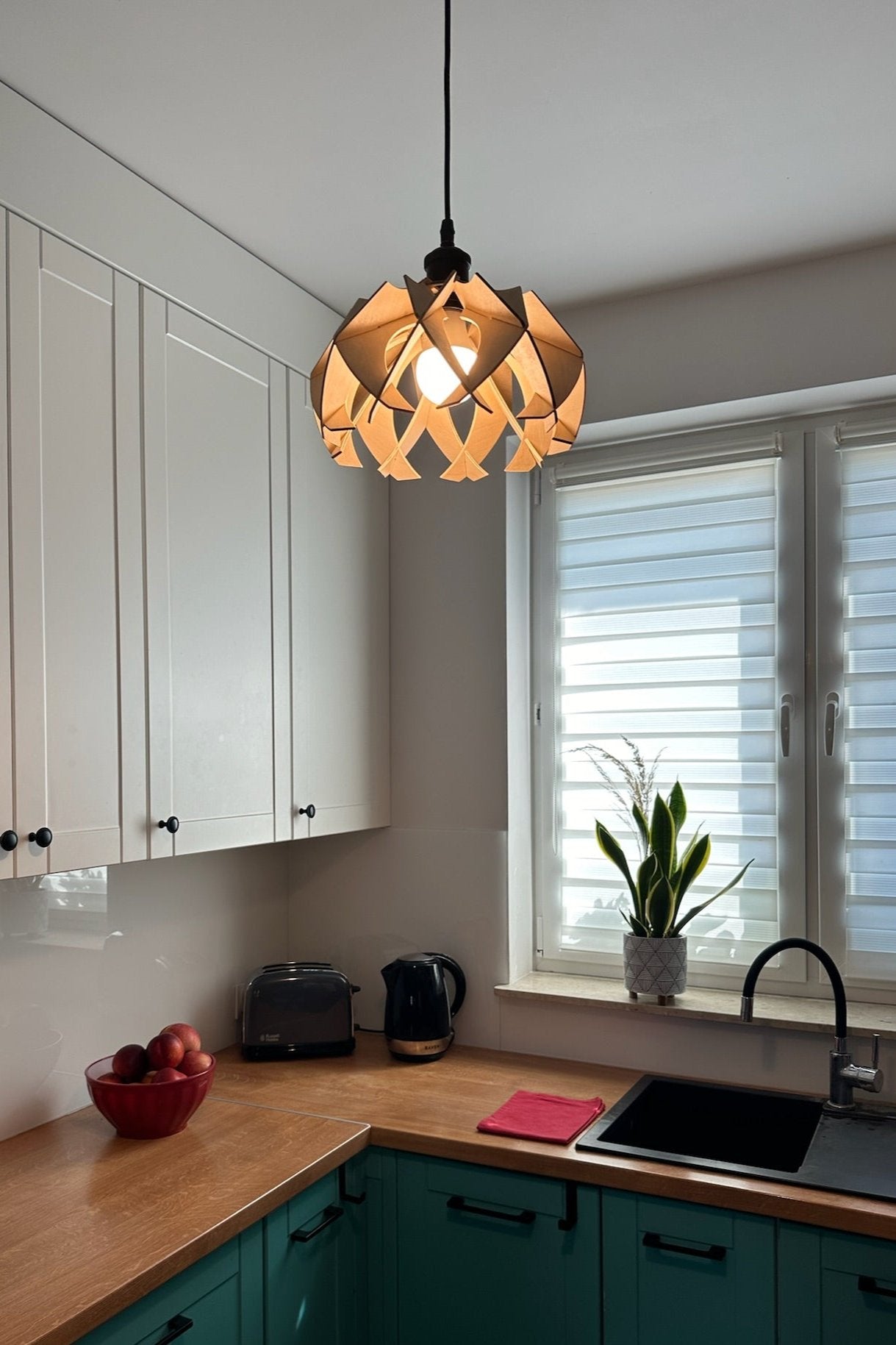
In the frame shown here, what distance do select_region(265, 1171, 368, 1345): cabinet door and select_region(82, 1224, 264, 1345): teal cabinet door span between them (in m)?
0.04

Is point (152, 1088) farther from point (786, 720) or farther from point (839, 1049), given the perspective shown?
point (786, 720)

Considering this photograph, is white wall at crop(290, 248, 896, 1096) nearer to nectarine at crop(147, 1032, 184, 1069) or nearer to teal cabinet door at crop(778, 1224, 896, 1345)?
teal cabinet door at crop(778, 1224, 896, 1345)

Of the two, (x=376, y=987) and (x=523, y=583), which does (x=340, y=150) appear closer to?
(x=523, y=583)

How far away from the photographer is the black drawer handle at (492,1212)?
1.96 meters

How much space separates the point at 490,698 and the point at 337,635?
42 cm

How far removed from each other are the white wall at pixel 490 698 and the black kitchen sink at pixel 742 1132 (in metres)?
0.07

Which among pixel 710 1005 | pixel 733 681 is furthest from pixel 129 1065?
pixel 733 681

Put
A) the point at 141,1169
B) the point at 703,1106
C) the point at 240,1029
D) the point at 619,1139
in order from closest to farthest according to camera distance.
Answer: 1. the point at 141,1169
2. the point at 619,1139
3. the point at 703,1106
4. the point at 240,1029

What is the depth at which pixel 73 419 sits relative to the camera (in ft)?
5.97

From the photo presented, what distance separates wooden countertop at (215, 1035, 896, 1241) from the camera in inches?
69.9

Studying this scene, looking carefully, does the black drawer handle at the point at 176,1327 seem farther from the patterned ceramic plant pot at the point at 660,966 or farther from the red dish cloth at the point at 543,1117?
the patterned ceramic plant pot at the point at 660,966

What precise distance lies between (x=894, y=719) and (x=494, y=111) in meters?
1.52

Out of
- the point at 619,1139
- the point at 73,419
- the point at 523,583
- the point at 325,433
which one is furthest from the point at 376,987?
the point at 325,433

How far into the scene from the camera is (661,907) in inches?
97.6
